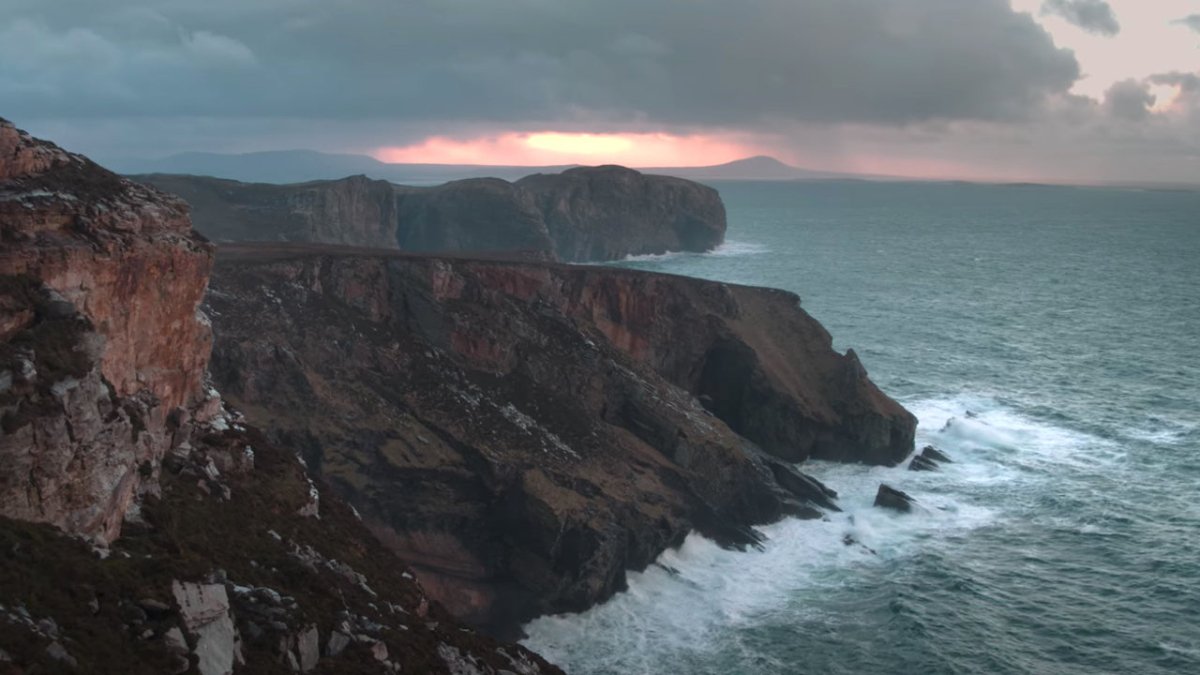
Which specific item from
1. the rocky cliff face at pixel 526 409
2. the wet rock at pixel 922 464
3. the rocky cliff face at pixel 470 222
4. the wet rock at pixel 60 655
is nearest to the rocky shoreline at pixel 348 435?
the wet rock at pixel 60 655

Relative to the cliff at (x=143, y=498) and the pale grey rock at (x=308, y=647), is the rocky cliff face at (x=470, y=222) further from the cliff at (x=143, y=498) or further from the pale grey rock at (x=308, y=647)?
the pale grey rock at (x=308, y=647)

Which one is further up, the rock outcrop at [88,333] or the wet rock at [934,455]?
the rock outcrop at [88,333]

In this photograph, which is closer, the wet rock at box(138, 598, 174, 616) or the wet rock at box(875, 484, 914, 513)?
the wet rock at box(138, 598, 174, 616)

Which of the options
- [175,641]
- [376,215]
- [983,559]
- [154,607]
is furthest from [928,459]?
[376,215]

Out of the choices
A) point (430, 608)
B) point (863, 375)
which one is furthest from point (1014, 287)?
point (430, 608)

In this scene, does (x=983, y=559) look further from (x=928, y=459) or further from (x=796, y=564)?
(x=928, y=459)

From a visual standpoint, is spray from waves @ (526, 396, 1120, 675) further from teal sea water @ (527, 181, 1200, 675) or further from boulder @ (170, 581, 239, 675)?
boulder @ (170, 581, 239, 675)

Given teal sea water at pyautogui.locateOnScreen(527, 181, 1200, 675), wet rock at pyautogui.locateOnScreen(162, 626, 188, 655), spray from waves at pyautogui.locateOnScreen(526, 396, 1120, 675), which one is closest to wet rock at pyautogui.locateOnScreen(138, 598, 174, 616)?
wet rock at pyautogui.locateOnScreen(162, 626, 188, 655)
